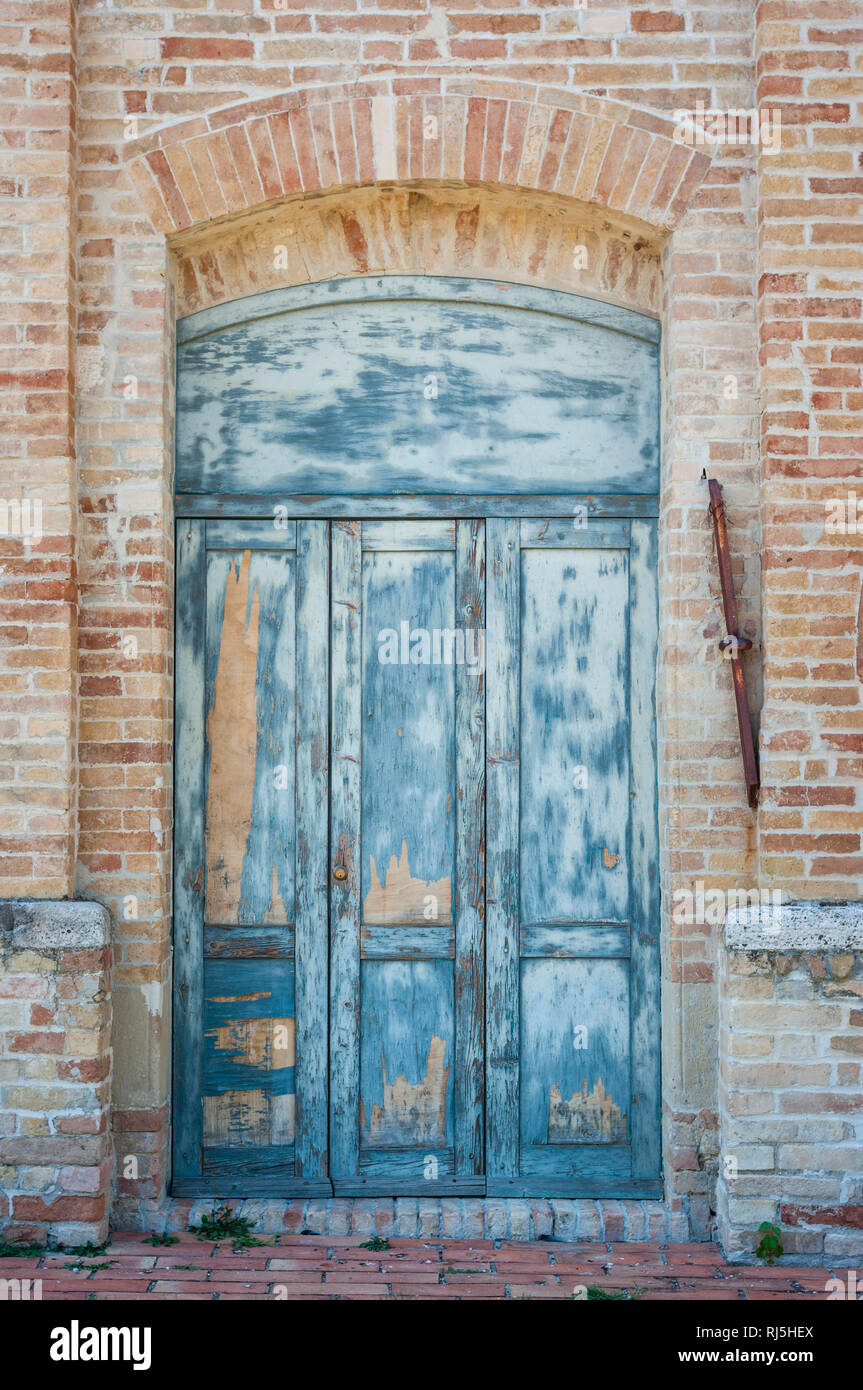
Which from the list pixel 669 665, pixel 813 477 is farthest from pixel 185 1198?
pixel 813 477

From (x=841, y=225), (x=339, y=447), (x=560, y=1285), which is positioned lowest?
(x=560, y=1285)

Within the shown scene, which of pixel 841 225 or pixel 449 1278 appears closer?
pixel 449 1278

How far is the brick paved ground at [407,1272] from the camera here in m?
3.18

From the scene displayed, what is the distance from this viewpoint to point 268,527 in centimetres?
390

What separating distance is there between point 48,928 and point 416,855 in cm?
129

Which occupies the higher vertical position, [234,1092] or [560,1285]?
[234,1092]

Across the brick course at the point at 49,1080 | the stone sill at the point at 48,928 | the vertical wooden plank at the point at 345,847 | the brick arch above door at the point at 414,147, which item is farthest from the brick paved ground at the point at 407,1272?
the brick arch above door at the point at 414,147

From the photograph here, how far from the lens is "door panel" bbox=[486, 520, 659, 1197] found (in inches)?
150

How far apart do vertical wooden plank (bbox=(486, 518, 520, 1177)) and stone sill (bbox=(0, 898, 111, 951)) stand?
139 cm

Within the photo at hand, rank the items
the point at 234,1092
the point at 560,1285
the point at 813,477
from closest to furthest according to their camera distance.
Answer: the point at 560,1285
the point at 813,477
the point at 234,1092

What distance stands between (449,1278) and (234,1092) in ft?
3.35

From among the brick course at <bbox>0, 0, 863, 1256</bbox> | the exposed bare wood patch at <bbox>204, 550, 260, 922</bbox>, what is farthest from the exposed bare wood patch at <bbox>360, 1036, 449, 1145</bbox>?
the exposed bare wood patch at <bbox>204, 550, 260, 922</bbox>

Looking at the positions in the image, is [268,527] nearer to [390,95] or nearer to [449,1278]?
[390,95]

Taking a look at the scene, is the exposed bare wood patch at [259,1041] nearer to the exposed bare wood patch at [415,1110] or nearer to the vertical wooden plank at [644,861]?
the exposed bare wood patch at [415,1110]
